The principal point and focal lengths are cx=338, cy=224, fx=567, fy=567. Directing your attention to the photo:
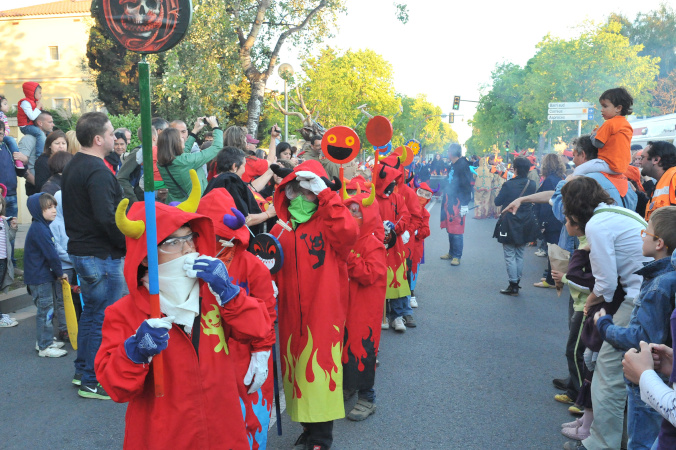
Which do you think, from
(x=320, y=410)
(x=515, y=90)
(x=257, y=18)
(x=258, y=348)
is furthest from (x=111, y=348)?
(x=515, y=90)

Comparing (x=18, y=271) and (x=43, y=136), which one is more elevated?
(x=43, y=136)

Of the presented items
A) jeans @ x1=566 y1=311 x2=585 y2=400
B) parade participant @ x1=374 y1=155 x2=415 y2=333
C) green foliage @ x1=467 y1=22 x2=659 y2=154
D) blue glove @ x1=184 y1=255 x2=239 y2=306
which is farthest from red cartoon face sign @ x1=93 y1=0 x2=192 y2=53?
green foliage @ x1=467 y1=22 x2=659 y2=154

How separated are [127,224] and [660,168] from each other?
623 centimetres

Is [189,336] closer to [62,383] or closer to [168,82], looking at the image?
[62,383]

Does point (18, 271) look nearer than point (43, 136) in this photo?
Yes

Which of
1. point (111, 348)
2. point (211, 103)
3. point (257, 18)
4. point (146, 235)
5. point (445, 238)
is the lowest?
point (445, 238)

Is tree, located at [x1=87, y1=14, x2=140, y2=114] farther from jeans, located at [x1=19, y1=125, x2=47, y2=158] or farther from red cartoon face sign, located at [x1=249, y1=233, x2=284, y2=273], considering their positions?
red cartoon face sign, located at [x1=249, y1=233, x2=284, y2=273]

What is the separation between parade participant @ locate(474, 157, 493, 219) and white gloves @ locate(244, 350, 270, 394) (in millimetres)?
17073

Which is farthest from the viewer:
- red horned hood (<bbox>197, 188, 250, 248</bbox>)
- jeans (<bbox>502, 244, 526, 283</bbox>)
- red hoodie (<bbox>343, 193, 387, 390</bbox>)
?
jeans (<bbox>502, 244, 526, 283</bbox>)

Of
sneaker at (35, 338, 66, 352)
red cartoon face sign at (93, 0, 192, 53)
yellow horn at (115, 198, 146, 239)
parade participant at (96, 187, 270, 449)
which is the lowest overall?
sneaker at (35, 338, 66, 352)

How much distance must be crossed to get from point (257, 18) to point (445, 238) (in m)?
10.6

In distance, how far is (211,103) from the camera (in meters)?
21.2

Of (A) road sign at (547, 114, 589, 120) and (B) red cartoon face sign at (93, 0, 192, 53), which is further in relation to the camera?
(A) road sign at (547, 114, 589, 120)

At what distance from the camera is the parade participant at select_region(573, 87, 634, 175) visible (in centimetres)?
560
